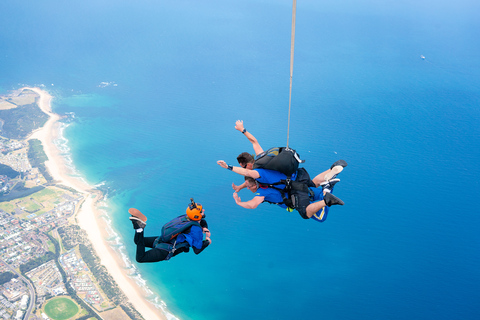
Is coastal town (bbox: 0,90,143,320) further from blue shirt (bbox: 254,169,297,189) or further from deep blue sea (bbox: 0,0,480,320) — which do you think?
blue shirt (bbox: 254,169,297,189)

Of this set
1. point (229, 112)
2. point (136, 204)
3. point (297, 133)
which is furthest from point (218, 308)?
point (229, 112)

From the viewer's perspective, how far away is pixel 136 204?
15.6m

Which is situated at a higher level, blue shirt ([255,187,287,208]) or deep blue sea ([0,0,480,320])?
deep blue sea ([0,0,480,320])

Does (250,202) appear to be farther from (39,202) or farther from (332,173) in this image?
(39,202)

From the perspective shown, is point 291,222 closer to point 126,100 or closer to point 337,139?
point 337,139

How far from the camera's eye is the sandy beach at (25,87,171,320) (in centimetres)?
1263

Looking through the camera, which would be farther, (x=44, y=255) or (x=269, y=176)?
(x=44, y=255)

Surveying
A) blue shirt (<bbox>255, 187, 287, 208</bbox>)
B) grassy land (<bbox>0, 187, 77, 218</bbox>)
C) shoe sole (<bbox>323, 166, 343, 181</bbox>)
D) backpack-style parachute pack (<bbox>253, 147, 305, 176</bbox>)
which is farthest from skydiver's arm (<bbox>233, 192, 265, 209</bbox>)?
grassy land (<bbox>0, 187, 77, 218</bbox>)

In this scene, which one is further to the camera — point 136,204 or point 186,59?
point 186,59

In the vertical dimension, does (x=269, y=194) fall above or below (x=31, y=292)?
above

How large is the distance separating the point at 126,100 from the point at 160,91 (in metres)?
2.27

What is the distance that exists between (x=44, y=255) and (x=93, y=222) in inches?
87.4

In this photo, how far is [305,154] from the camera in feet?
54.3

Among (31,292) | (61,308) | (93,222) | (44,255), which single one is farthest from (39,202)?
(61,308)
